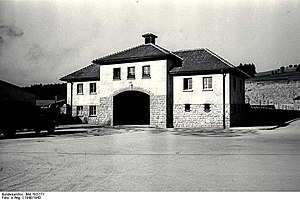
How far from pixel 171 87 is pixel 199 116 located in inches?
122

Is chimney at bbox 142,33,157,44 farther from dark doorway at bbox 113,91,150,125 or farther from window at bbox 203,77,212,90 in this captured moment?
window at bbox 203,77,212,90

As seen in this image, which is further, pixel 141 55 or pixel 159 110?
pixel 141 55

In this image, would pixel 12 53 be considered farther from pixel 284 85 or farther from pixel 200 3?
pixel 284 85

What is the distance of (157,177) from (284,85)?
33.7 meters

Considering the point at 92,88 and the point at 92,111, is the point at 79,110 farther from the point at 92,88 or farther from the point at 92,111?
the point at 92,88

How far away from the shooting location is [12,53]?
7684 millimetres

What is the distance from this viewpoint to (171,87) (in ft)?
78.5

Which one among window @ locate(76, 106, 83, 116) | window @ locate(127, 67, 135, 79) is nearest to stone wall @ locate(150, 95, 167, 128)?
window @ locate(127, 67, 135, 79)

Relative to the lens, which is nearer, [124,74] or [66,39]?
[66,39]

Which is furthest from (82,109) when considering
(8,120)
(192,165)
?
(192,165)

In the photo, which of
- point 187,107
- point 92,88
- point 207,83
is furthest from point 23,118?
point 92,88

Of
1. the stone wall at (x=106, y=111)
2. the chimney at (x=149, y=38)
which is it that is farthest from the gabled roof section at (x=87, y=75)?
the chimney at (x=149, y=38)

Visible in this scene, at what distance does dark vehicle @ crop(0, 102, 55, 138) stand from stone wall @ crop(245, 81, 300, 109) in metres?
26.7

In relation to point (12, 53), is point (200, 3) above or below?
above
